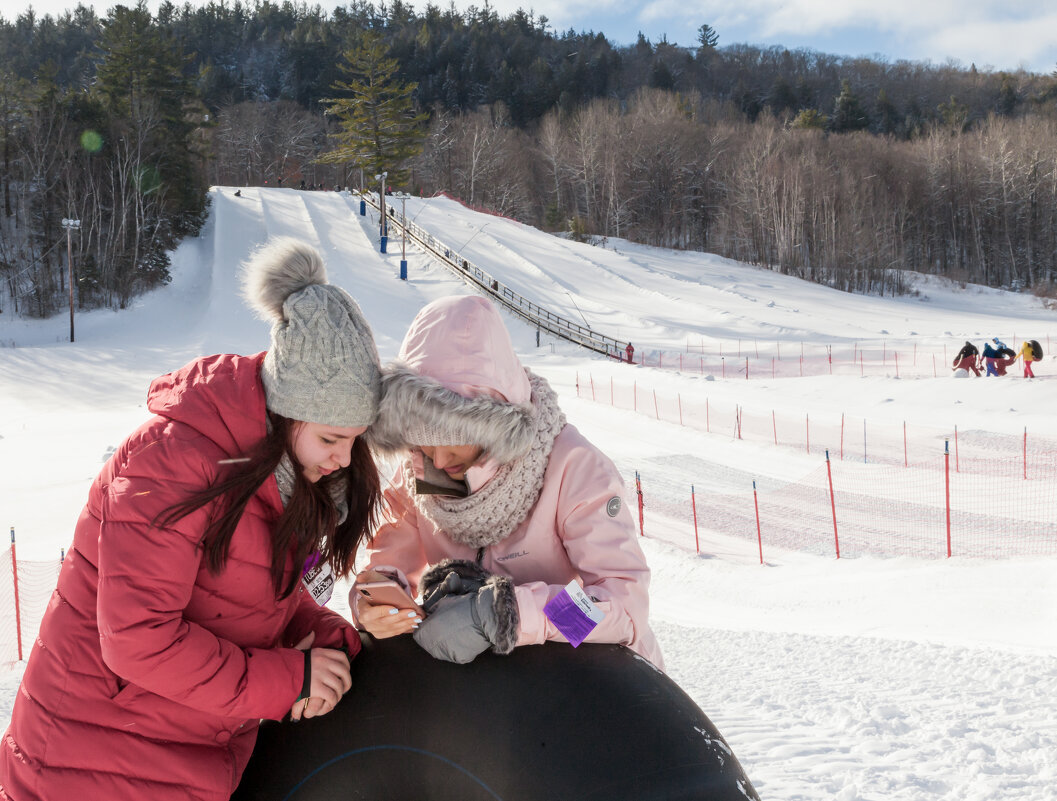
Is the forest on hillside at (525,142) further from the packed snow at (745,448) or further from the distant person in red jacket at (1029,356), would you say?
the distant person in red jacket at (1029,356)

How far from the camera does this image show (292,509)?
1945 millimetres

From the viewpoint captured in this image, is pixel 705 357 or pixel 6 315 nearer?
pixel 705 357

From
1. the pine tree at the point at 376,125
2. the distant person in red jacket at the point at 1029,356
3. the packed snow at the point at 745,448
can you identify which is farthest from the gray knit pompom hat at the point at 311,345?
the pine tree at the point at 376,125

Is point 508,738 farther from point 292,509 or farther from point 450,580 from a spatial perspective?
point 292,509

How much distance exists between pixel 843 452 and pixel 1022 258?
58.5m

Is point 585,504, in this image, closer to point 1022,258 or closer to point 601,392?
point 601,392

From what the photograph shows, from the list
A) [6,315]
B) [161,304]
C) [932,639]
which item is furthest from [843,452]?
[6,315]

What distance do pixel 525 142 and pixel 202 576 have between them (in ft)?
240

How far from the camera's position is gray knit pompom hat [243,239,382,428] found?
6.23ft

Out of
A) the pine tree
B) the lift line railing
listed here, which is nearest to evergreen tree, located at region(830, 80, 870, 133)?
the pine tree

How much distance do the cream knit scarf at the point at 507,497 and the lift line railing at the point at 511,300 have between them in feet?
88.3

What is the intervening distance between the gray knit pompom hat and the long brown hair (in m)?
0.10

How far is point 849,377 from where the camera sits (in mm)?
21734

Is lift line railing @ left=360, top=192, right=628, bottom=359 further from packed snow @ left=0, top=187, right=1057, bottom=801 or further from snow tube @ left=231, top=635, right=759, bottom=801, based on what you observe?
snow tube @ left=231, top=635, right=759, bottom=801
